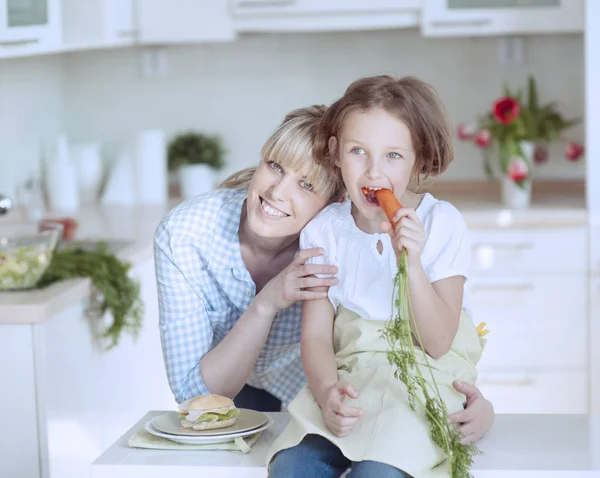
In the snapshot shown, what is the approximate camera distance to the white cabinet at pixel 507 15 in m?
3.34

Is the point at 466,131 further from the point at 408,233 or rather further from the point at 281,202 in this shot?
the point at 408,233

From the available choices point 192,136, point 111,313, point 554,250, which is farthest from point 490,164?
point 111,313

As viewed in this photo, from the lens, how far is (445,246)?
1454mm

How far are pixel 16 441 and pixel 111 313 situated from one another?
18.9 inches

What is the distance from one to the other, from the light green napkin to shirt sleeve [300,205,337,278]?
30cm

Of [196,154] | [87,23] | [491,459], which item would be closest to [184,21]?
[87,23]

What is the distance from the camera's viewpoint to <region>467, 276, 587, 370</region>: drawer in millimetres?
3260

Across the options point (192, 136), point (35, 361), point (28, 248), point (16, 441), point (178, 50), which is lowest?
point (16, 441)

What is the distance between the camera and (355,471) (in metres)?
1.26

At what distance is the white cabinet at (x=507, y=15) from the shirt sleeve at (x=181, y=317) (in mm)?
1913

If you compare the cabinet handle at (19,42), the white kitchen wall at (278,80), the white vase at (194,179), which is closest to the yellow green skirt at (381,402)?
the cabinet handle at (19,42)

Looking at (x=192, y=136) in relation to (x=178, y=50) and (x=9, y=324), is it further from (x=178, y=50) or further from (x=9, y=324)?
(x=9, y=324)

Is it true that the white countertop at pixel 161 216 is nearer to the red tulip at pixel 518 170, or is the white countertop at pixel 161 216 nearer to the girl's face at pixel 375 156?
the red tulip at pixel 518 170

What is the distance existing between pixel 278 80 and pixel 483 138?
0.89m
